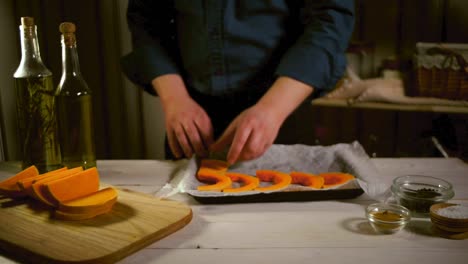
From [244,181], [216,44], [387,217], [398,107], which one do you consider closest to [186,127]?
[244,181]

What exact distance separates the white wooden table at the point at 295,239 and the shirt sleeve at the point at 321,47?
0.36 m

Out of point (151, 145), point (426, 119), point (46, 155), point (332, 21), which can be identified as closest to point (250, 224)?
point (46, 155)

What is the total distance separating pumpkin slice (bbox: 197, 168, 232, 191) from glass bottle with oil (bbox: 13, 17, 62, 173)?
0.31 metres

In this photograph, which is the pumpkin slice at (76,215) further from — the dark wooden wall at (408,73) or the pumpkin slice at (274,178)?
the dark wooden wall at (408,73)

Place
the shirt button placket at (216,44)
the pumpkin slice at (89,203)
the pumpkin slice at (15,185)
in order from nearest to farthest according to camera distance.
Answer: the pumpkin slice at (89,203) < the pumpkin slice at (15,185) < the shirt button placket at (216,44)

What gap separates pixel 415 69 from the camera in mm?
2127

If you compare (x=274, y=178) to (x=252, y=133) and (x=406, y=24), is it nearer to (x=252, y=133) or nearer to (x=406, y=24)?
(x=252, y=133)

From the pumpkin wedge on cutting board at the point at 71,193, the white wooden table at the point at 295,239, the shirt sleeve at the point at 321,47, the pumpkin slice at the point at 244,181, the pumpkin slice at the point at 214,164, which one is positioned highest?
the shirt sleeve at the point at 321,47

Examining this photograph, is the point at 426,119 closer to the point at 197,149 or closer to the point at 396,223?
the point at 197,149

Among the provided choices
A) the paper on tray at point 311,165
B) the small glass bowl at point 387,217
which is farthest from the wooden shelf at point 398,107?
the small glass bowl at point 387,217

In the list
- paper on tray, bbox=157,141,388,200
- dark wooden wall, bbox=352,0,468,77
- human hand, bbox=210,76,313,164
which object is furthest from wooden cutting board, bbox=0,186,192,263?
dark wooden wall, bbox=352,0,468,77

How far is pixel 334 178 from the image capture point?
3.24 ft

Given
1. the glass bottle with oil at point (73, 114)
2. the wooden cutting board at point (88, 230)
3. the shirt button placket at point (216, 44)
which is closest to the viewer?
the wooden cutting board at point (88, 230)

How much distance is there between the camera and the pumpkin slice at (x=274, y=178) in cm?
93
